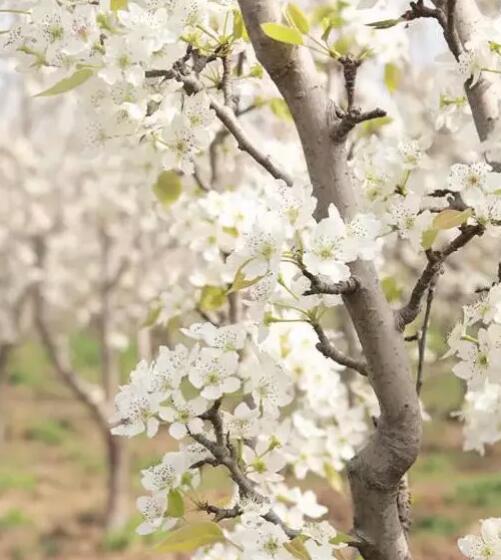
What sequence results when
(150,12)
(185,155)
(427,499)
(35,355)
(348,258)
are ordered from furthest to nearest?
(35,355)
(427,499)
(185,155)
(150,12)
(348,258)

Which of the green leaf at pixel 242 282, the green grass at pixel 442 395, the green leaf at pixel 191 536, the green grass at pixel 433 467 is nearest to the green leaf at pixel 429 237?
the green leaf at pixel 242 282

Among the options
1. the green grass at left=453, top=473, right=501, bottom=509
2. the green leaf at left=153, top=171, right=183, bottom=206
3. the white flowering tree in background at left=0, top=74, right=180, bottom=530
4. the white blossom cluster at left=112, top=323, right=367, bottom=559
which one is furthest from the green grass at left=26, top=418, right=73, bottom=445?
the white blossom cluster at left=112, top=323, right=367, bottom=559

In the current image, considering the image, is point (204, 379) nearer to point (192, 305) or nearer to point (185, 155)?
point (185, 155)

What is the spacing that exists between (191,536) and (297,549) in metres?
0.13

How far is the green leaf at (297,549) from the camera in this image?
1.12 m

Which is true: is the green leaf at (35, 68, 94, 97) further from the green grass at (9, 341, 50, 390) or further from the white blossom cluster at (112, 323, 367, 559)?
the green grass at (9, 341, 50, 390)

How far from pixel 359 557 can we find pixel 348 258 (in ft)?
1.90

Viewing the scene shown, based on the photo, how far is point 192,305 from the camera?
221 centimetres

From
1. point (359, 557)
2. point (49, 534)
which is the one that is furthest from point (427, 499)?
point (359, 557)

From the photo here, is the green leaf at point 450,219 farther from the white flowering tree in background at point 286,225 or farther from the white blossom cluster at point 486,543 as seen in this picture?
the white blossom cluster at point 486,543

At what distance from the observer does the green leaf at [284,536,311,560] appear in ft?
3.67

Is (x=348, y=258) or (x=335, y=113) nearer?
(x=348, y=258)

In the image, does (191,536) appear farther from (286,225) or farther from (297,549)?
(286,225)

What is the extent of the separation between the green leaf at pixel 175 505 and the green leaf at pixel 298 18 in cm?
66
